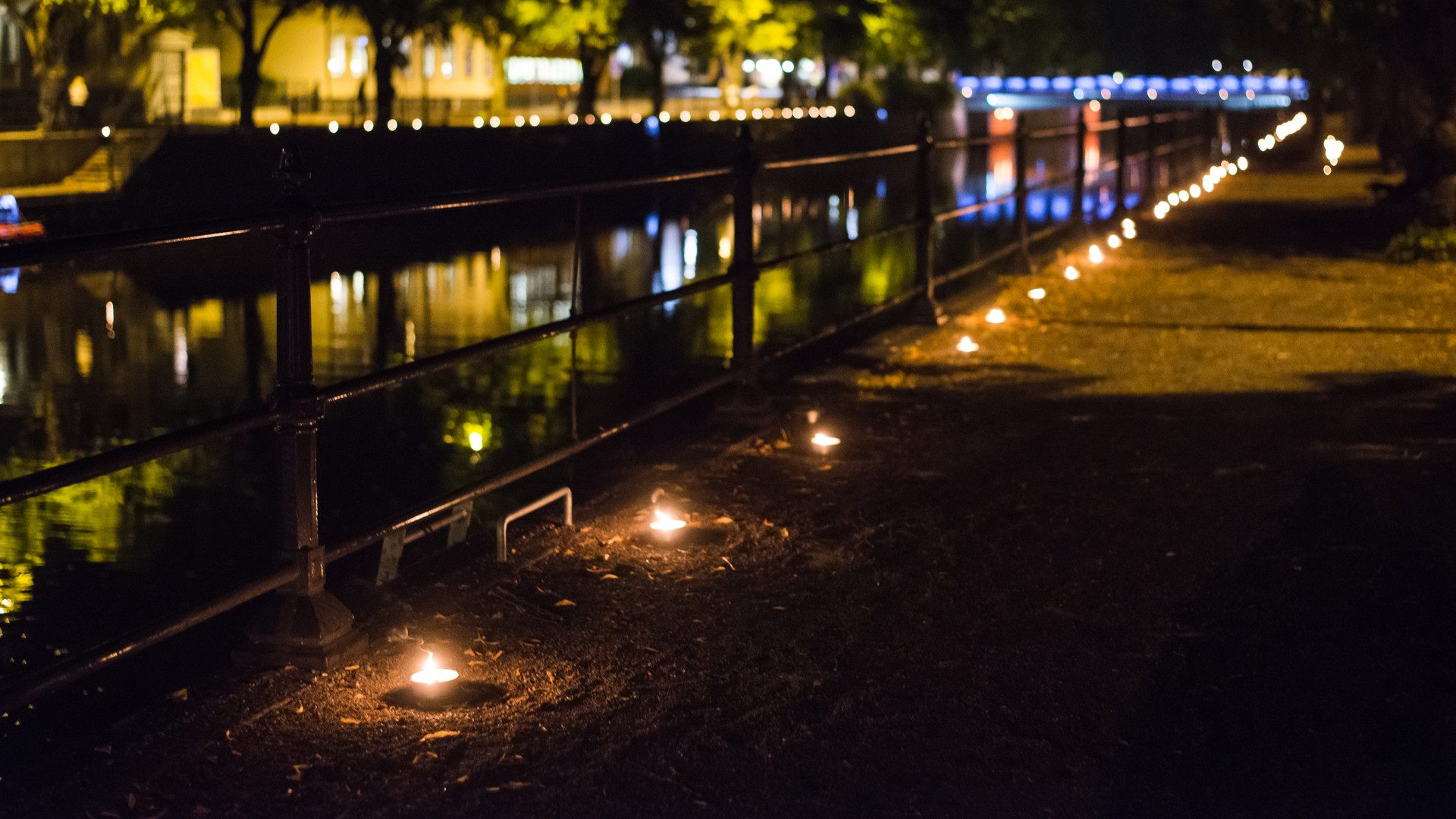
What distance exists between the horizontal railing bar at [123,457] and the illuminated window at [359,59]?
69421mm

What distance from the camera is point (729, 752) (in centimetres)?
432

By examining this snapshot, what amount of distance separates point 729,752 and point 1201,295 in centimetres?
1127

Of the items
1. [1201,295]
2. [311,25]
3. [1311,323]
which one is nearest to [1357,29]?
[1201,295]

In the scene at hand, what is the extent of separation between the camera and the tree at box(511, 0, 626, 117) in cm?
5506

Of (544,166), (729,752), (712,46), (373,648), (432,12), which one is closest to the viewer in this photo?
(729,752)

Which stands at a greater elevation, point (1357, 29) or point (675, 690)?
point (1357, 29)

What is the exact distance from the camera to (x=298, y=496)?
5031mm

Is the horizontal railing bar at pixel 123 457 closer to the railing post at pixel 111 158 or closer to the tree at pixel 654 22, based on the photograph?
the railing post at pixel 111 158

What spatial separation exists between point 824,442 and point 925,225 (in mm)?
4049

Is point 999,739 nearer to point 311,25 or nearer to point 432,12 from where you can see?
point 432,12

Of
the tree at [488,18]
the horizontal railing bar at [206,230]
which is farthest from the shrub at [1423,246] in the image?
the tree at [488,18]

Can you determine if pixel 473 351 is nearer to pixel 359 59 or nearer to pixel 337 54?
pixel 337 54

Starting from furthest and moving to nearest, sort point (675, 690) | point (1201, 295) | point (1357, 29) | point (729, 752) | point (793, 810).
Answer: point (1357, 29) → point (1201, 295) → point (675, 690) → point (729, 752) → point (793, 810)

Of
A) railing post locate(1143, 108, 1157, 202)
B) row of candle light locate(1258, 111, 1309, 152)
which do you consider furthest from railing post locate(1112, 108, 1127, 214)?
row of candle light locate(1258, 111, 1309, 152)
